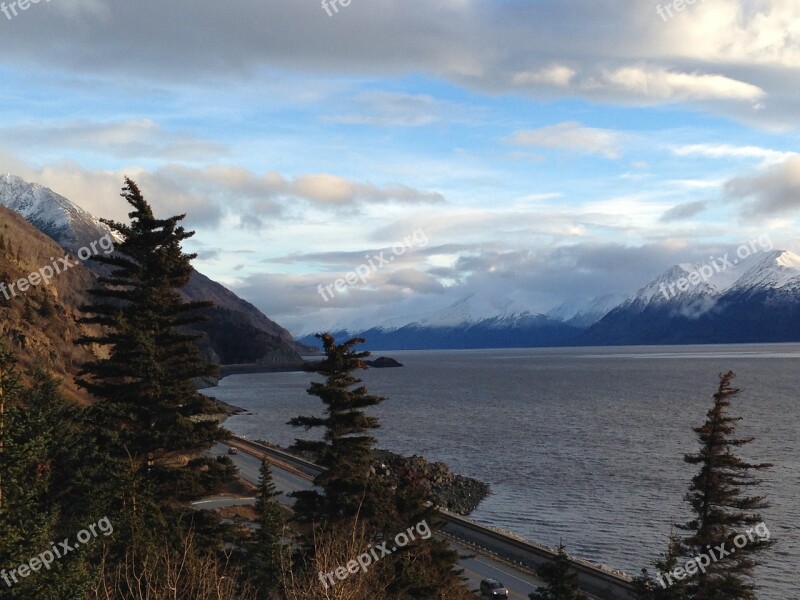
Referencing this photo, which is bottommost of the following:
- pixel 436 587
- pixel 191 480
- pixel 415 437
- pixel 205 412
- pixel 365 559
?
pixel 415 437

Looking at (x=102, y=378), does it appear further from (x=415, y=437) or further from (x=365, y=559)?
(x=415, y=437)

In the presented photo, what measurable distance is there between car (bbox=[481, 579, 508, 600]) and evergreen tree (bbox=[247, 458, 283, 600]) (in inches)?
473

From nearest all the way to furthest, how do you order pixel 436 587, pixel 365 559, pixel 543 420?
pixel 365 559
pixel 436 587
pixel 543 420

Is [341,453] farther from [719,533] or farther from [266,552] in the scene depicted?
[719,533]

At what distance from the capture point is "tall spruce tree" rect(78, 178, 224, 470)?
21672 mm

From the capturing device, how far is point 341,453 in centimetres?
2344

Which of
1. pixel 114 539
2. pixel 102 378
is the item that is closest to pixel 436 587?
pixel 114 539

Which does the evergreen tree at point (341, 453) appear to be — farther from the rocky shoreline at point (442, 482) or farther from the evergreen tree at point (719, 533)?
the rocky shoreline at point (442, 482)

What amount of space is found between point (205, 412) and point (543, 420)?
3734 inches

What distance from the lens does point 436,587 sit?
23.4 meters

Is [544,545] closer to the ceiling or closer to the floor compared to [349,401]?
closer to the floor

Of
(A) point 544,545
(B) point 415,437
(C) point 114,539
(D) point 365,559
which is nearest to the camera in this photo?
(C) point 114,539

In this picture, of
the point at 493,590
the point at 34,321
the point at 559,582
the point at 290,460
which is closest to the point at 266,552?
the point at 559,582

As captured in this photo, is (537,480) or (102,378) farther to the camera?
(537,480)
